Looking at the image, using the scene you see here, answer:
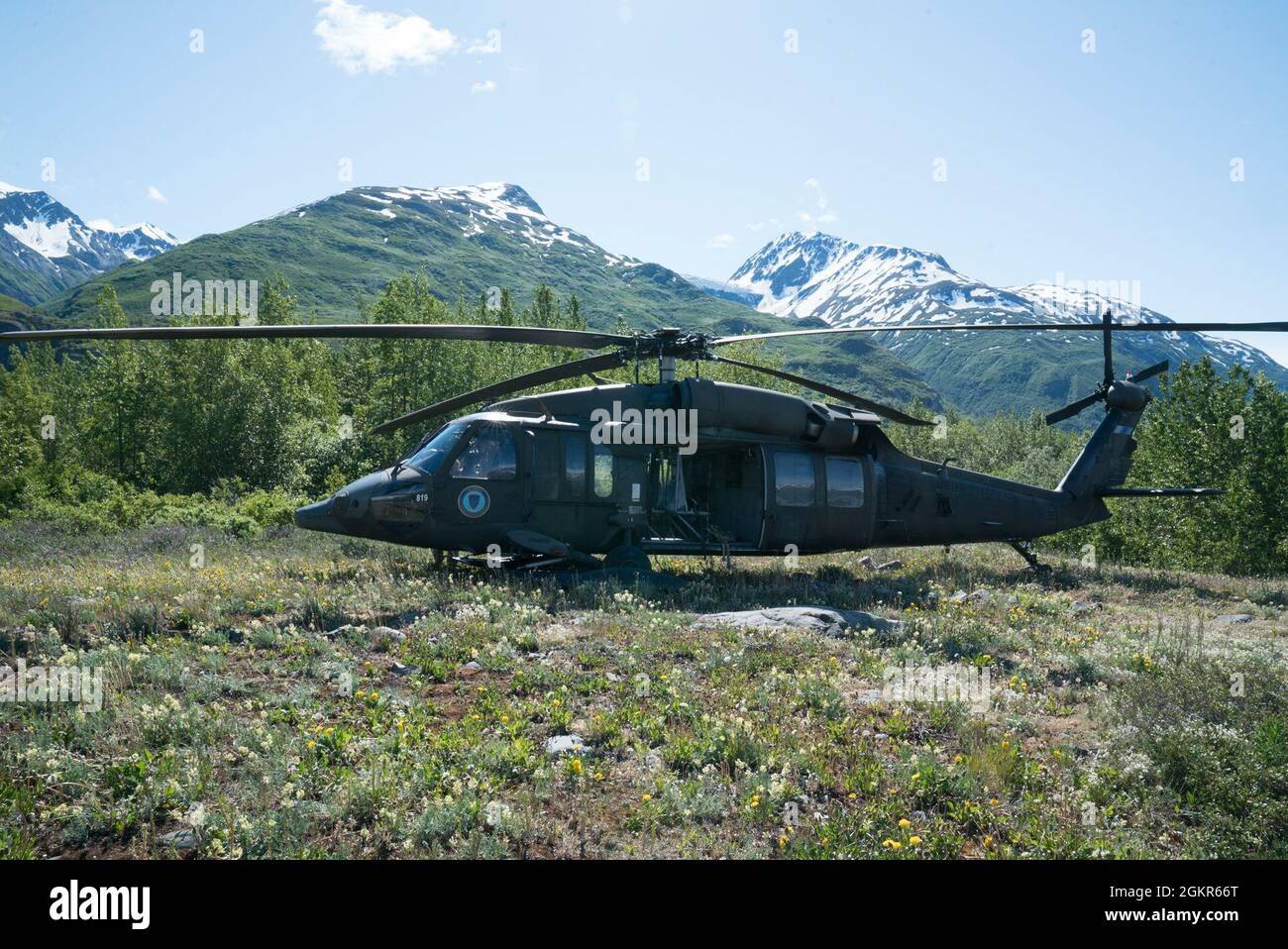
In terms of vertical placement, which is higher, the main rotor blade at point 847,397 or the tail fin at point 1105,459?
the main rotor blade at point 847,397

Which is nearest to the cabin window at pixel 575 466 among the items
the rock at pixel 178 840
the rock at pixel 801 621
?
the rock at pixel 801 621

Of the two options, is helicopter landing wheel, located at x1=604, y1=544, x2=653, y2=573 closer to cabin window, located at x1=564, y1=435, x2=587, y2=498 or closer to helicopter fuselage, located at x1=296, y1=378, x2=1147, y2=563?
helicopter fuselage, located at x1=296, y1=378, x2=1147, y2=563

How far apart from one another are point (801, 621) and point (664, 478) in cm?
540

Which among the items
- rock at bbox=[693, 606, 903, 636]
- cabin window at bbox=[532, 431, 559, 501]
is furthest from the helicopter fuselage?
rock at bbox=[693, 606, 903, 636]

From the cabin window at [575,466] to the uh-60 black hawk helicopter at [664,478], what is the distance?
0.8 inches

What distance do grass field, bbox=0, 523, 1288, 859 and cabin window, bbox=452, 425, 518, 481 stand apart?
2.32 metres

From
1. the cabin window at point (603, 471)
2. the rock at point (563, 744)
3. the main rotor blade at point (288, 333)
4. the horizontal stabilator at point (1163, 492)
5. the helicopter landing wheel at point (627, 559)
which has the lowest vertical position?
the rock at point (563, 744)

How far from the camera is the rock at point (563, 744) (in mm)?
6652

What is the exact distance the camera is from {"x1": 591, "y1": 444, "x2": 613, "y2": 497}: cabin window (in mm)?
15148

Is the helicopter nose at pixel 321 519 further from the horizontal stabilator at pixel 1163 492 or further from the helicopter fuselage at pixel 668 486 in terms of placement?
the horizontal stabilator at pixel 1163 492
